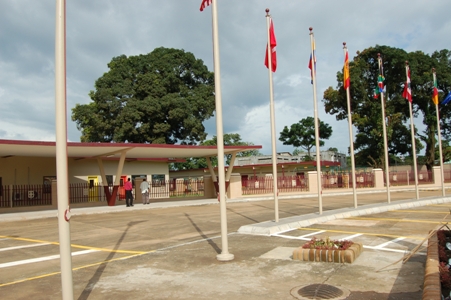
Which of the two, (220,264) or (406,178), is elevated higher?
(406,178)

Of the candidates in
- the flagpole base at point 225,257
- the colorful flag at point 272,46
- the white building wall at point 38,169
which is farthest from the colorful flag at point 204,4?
the white building wall at point 38,169

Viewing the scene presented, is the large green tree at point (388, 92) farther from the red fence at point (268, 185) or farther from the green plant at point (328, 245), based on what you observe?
the green plant at point (328, 245)

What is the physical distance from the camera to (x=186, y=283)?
264 inches

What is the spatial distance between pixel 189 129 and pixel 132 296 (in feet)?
126

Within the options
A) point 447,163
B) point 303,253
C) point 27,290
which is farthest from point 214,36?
point 447,163

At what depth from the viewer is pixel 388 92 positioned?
4644cm

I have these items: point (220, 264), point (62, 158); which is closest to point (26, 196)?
point (220, 264)

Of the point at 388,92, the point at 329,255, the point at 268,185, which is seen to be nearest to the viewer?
the point at 329,255

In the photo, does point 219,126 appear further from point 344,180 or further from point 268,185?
point 344,180

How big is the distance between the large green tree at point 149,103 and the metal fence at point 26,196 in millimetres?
17656

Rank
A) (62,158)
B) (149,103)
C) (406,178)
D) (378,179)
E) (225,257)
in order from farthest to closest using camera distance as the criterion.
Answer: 1. (149,103)
2. (406,178)
3. (378,179)
4. (225,257)
5. (62,158)

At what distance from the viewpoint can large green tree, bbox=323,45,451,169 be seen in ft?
143

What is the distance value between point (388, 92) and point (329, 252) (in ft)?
141

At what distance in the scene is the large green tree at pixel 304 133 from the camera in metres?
64.3
